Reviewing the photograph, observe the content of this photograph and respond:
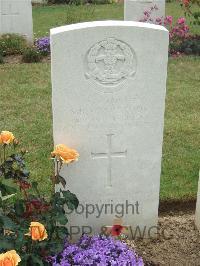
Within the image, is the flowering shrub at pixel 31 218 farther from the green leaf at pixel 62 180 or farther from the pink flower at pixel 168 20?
the pink flower at pixel 168 20

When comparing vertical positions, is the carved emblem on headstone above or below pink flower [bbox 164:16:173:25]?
above

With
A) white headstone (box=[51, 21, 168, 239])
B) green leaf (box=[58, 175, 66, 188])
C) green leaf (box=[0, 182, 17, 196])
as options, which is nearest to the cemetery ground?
white headstone (box=[51, 21, 168, 239])

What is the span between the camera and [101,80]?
10.9ft

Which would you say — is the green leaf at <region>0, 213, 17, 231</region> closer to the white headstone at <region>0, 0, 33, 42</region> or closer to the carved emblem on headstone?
the carved emblem on headstone

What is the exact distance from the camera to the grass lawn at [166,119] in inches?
192

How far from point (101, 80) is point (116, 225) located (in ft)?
3.38

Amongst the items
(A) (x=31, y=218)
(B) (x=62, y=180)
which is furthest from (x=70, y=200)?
(A) (x=31, y=218)

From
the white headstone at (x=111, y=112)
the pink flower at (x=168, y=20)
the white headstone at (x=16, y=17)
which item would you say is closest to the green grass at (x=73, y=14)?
the white headstone at (x=16, y=17)

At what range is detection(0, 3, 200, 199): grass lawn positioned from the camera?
4.89m

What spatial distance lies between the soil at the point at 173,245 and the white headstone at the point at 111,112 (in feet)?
0.76

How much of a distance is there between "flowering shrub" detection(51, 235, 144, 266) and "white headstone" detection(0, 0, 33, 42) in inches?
292

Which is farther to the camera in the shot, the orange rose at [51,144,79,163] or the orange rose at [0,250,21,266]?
the orange rose at [51,144,79,163]

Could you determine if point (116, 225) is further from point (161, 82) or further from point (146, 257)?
point (161, 82)

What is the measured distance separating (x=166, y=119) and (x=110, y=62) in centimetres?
324
